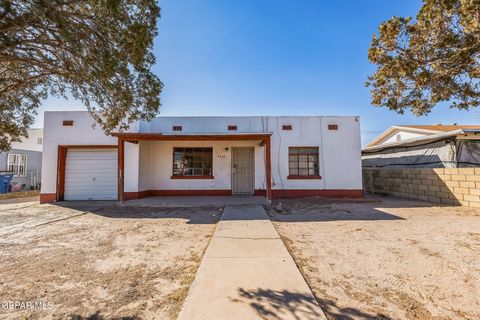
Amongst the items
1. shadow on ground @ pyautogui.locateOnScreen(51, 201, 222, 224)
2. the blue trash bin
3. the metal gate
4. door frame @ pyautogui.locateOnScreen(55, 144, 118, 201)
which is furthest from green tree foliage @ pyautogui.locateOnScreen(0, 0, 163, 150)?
the blue trash bin

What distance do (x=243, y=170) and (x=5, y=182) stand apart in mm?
15369

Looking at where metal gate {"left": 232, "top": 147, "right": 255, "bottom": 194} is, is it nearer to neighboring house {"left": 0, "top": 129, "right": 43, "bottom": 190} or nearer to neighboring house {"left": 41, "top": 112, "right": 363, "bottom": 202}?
neighboring house {"left": 41, "top": 112, "right": 363, "bottom": 202}

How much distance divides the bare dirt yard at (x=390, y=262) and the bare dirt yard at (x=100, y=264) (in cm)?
193

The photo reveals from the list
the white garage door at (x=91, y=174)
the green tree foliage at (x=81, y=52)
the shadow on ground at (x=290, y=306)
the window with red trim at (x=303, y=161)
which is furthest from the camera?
the window with red trim at (x=303, y=161)

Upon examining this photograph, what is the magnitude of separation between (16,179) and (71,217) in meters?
13.6

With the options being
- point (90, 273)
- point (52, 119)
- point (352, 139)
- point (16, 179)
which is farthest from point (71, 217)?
point (16, 179)

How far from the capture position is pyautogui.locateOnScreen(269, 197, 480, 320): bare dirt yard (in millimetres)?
2594

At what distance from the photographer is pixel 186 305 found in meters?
2.55

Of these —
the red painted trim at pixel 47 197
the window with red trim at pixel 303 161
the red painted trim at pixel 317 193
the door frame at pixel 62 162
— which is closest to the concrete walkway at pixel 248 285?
the red painted trim at pixel 317 193

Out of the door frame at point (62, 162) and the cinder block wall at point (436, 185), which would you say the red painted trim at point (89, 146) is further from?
the cinder block wall at point (436, 185)

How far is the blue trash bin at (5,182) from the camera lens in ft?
47.3

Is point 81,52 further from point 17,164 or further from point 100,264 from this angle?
point 17,164

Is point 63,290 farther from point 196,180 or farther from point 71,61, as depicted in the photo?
point 196,180

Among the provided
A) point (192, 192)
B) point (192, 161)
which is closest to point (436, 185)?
point (192, 192)
